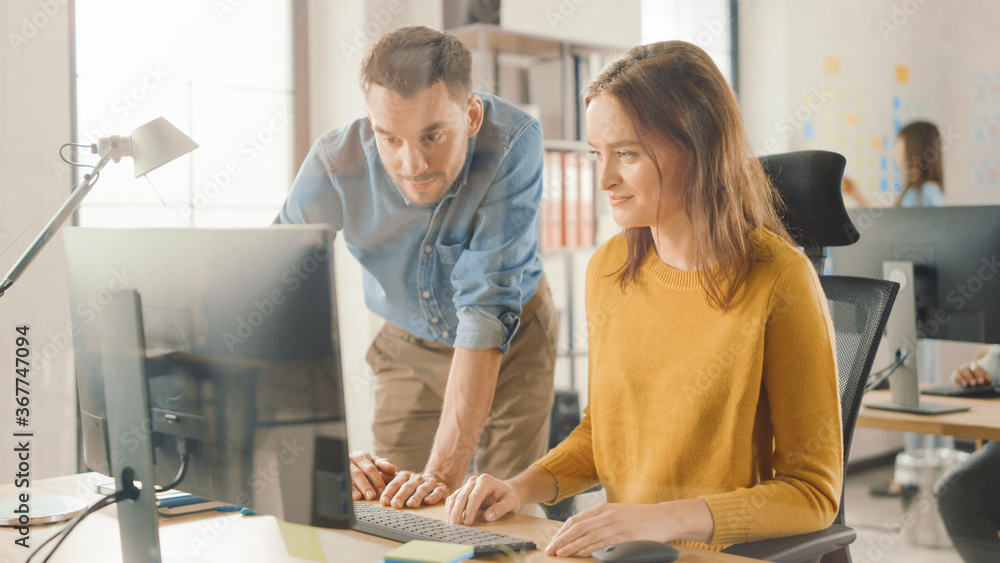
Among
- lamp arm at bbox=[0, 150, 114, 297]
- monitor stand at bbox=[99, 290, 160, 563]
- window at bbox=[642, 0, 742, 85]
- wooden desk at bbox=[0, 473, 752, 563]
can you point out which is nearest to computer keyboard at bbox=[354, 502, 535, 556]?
wooden desk at bbox=[0, 473, 752, 563]

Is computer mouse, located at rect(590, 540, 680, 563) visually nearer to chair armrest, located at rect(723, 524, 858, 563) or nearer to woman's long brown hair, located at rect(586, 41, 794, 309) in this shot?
chair armrest, located at rect(723, 524, 858, 563)

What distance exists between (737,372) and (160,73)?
7.02 feet

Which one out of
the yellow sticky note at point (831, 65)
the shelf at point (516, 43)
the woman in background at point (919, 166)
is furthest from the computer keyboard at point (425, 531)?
the yellow sticky note at point (831, 65)

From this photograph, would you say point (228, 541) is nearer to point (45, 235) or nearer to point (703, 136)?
point (45, 235)

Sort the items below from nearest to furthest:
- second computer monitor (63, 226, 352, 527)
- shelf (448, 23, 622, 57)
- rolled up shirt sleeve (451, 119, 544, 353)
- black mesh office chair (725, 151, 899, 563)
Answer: second computer monitor (63, 226, 352, 527)
black mesh office chair (725, 151, 899, 563)
rolled up shirt sleeve (451, 119, 544, 353)
shelf (448, 23, 622, 57)

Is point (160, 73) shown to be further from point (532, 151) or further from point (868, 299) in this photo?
point (868, 299)

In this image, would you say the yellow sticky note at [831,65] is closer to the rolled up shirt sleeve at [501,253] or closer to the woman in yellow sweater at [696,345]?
the rolled up shirt sleeve at [501,253]

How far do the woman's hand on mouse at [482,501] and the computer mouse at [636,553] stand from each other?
0.73 feet

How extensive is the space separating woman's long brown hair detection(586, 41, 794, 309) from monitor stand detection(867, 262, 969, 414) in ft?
3.09

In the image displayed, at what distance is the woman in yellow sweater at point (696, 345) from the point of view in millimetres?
1146

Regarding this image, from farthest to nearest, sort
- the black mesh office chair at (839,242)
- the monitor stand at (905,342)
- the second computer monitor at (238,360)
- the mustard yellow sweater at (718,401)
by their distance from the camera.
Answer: the monitor stand at (905,342)
the black mesh office chair at (839,242)
the mustard yellow sweater at (718,401)
the second computer monitor at (238,360)

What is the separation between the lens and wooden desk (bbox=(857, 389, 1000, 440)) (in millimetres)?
1883

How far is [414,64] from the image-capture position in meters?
1.49

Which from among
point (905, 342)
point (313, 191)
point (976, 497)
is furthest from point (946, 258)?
point (313, 191)
